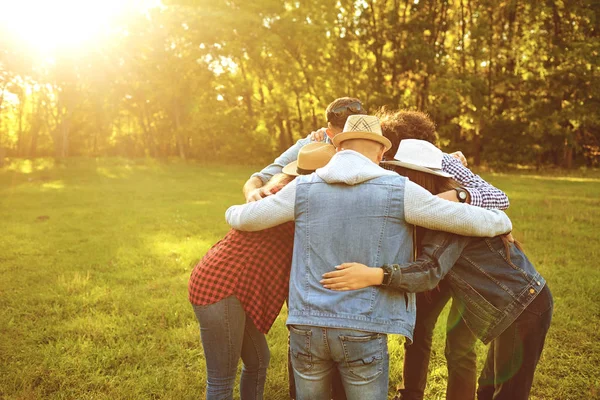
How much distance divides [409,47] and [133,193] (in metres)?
16.3

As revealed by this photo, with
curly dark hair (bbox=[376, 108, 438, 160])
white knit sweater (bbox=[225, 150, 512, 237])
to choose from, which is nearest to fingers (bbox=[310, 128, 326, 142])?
curly dark hair (bbox=[376, 108, 438, 160])

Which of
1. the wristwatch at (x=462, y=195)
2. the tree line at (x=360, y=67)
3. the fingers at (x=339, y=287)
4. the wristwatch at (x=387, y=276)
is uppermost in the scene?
the tree line at (x=360, y=67)

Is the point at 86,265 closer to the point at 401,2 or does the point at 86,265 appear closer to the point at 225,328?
the point at 225,328

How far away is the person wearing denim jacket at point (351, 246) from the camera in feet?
7.52

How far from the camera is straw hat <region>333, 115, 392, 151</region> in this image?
239 cm

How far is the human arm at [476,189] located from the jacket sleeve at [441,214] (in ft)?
0.88

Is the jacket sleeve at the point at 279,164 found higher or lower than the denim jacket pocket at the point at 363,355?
higher

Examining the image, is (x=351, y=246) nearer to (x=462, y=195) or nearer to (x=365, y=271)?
(x=365, y=271)

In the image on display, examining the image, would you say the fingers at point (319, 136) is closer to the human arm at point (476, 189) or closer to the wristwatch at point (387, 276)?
the human arm at point (476, 189)

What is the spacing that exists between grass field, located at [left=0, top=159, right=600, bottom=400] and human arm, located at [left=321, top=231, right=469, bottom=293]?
2323 mm

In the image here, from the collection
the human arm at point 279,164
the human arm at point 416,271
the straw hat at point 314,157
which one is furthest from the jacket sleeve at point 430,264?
the human arm at point 279,164

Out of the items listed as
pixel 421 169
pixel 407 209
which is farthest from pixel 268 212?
pixel 421 169

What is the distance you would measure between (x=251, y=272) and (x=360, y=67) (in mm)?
27682

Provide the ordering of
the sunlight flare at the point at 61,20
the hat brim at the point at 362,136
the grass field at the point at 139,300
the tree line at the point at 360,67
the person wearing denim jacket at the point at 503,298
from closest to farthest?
the hat brim at the point at 362,136 → the person wearing denim jacket at the point at 503,298 → the grass field at the point at 139,300 → the sunlight flare at the point at 61,20 → the tree line at the point at 360,67
